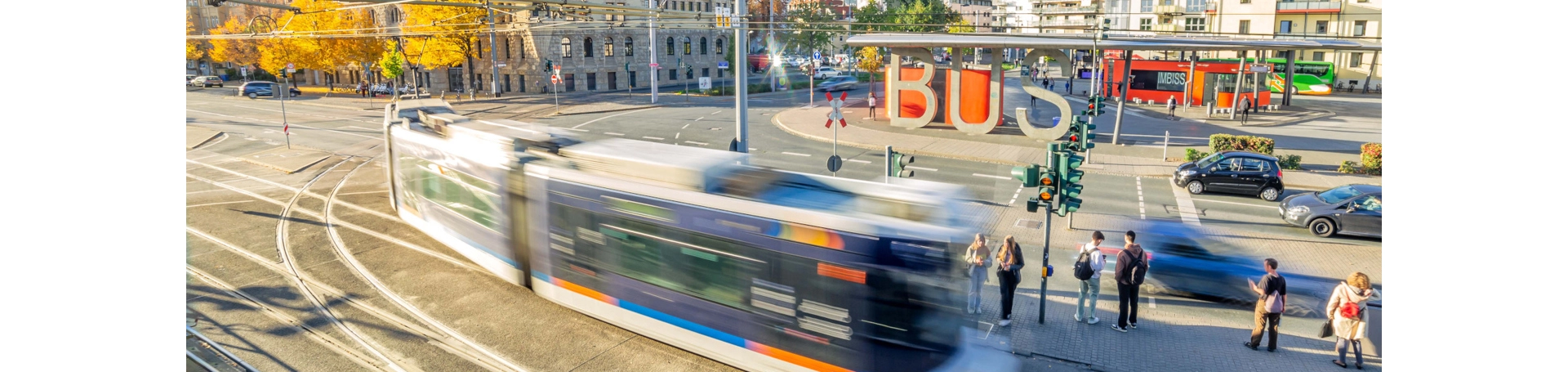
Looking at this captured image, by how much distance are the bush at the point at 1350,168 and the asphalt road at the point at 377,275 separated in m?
5.18

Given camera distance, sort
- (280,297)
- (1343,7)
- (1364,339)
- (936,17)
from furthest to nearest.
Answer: (936,17) → (1343,7) → (280,297) → (1364,339)

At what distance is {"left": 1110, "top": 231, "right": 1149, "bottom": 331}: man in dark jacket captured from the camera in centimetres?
1032

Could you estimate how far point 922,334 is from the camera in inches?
284

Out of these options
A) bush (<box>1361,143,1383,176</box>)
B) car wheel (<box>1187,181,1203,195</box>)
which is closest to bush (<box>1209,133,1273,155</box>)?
bush (<box>1361,143,1383,176</box>)

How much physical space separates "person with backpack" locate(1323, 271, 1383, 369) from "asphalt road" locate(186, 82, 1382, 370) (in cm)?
291

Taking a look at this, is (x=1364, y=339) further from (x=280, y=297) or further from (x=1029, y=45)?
(x=1029, y=45)

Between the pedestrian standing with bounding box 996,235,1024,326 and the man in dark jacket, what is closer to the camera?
the man in dark jacket

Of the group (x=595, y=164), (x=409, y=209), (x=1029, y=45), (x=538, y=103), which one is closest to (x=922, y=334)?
(x=595, y=164)

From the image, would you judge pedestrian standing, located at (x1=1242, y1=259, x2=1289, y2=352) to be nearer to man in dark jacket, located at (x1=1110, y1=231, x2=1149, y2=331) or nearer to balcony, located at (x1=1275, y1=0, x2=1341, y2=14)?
man in dark jacket, located at (x1=1110, y1=231, x2=1149, y2=331)

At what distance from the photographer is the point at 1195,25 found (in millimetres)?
61750

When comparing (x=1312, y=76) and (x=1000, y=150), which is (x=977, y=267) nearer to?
(x=1000, y=150)

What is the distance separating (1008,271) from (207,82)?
70437 mm

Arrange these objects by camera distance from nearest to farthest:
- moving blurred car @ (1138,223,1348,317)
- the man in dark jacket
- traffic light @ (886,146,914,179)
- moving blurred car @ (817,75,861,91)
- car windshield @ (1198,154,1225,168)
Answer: the man in dark jacket < moving blurred car @ (1138,223,1348,317) < traffic light @ (886,146,914,179) < car windshield @ (1198,154,1225,168) < moving blurred car @ (817,75,861,91)

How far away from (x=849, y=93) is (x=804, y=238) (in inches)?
1843
